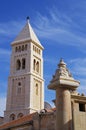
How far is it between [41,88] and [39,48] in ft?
42.6

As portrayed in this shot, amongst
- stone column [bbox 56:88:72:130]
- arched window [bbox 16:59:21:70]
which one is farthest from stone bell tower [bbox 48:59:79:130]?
arched window [bbox 16:59:21:70]

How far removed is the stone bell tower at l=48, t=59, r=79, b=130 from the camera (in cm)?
1316

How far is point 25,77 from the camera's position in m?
90.6

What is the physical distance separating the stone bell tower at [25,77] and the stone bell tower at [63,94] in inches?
2737

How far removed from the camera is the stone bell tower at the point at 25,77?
8644cm

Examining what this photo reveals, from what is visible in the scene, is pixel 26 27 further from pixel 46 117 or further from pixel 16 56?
pixel 46 117

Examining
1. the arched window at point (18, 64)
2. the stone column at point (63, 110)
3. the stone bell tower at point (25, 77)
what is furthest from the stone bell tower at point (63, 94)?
the arched window at point (18, 64)

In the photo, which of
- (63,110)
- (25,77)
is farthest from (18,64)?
(63,110)

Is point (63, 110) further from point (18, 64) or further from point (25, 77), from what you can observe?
point (18, 64)

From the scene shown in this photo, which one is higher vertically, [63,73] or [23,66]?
[23,66]

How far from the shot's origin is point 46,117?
19781 mm

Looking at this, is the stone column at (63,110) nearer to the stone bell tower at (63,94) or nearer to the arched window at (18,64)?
the stone bell tower at (63,94)

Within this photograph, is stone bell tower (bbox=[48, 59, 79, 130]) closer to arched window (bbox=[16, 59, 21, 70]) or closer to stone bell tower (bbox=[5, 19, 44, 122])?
stone bell tower (bbox=[5, 19, 44, 122])

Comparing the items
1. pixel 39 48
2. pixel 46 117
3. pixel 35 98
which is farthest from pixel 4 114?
pixel 46 117
